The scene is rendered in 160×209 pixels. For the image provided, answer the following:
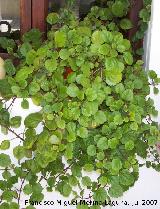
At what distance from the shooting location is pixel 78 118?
1.48 metres

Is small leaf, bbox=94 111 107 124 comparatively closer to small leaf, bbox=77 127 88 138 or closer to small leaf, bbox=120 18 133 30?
small leaf, bbox=77 127 88 138

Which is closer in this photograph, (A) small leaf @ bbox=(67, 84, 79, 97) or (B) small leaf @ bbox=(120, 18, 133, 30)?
(A) small leaf @ bbox=(67, 84, 79, 97)

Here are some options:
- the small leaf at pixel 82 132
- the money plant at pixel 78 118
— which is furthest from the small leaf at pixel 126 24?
the small leaf at pixel 82 132

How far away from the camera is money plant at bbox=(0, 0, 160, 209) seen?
4.86 feet

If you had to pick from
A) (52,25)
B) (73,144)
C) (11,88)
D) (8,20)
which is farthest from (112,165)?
(8,20)

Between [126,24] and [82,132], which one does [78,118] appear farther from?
[126,24]

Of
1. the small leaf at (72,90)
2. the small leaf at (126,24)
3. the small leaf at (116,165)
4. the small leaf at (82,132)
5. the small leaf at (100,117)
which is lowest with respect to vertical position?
the small leaf at (116,165)

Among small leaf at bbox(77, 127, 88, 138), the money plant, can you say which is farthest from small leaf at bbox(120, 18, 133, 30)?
small leaf at bbox(77, 127, 88, 138)

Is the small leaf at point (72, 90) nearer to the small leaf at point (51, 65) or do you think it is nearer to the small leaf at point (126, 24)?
the small leaf at point (51, 65)

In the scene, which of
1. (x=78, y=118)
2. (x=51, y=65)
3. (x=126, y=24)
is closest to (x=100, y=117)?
(x=78, y=118)

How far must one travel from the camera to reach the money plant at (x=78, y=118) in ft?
4.86

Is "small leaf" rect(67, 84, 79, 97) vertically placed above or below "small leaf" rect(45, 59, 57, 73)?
below

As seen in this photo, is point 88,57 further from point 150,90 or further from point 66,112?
point 150,90

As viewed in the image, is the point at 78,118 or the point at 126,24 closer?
the point at 78,118
